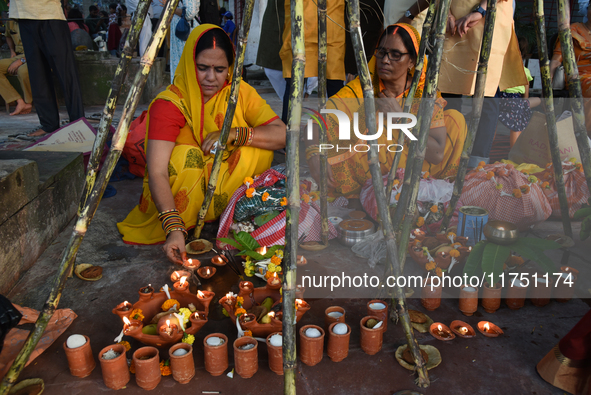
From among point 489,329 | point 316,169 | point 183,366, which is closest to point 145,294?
point 183,366

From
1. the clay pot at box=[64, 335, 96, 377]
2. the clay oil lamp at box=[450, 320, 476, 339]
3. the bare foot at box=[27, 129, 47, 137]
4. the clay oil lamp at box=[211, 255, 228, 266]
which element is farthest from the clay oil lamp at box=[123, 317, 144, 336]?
the bare foot at box=[27, 129, 47, 137]

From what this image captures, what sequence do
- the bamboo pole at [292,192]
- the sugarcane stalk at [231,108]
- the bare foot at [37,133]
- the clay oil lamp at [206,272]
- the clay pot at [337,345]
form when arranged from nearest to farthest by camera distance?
the bamboo pole at [292,192]
the clay pot at [337,345]
the sugarcane stalk at [231,108]
the clay oil lamp at [206,272]
the bare foot at [37,133]

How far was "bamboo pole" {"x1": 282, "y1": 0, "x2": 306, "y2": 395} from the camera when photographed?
1.32 metres

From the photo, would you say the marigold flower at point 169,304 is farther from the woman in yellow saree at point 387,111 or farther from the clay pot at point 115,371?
the woman in yellow saree at point 387,111

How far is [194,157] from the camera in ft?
8.83

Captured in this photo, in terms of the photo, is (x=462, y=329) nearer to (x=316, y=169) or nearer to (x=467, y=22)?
(x=316, y=169)

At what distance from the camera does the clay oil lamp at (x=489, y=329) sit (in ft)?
6.08

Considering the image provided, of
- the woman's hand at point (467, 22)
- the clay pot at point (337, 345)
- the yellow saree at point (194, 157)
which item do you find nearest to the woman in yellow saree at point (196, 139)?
the yellow saree at point (194, 157)

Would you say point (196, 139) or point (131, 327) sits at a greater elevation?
point (196, 139)

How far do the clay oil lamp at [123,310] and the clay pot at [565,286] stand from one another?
2032mm

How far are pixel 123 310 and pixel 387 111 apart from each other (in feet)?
6.98

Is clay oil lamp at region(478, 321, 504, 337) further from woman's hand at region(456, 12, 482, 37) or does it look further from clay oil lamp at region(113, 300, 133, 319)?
woman's hand at region(456, 12, 482, 37)

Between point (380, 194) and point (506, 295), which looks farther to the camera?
point (506, 295)

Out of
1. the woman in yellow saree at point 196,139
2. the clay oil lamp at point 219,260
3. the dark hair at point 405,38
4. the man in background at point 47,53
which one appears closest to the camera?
the clay oil lamp at point 219,260
